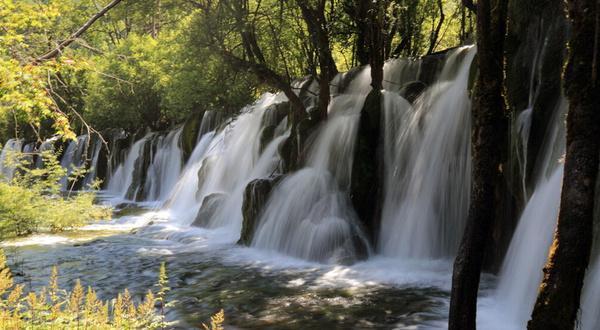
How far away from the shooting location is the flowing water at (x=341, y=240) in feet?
25.2

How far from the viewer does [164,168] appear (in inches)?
1086

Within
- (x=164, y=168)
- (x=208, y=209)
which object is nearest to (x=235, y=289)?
(x=208, y=209)

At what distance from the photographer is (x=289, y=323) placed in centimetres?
745

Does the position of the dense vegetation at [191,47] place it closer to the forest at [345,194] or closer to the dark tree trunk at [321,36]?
the forest at [345,194]

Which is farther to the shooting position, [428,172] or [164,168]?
[164,168]

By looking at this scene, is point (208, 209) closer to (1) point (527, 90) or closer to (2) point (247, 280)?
(2) point (247, 280)

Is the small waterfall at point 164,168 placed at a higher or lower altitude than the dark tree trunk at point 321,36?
lower

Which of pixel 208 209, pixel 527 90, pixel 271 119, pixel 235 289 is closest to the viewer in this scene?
pixel 527 90

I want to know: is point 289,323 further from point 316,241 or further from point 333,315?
A: point 316,241

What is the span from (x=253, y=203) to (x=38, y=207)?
6.09 m

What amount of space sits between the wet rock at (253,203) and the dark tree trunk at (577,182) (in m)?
10.1

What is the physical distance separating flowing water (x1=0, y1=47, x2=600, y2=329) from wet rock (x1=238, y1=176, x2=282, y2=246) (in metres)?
0.17

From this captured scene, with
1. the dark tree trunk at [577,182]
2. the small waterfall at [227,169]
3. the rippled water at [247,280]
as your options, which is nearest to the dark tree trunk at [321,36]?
the small waterfall at [227,169]

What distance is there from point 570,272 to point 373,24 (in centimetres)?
1148
